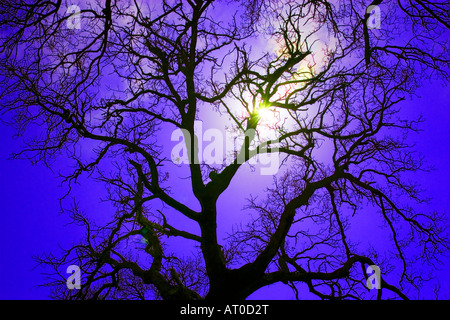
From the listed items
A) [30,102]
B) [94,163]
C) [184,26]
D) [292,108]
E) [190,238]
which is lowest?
[190,238]

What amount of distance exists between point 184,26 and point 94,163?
3.66 meters

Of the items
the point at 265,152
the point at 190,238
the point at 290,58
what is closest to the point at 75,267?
the point at 190,238

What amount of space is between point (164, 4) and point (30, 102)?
3.41 m

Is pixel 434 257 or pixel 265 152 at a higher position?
pixel 265 152

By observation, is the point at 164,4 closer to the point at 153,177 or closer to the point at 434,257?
the point at 153,177

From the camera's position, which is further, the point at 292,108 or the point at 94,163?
the point at 292,108

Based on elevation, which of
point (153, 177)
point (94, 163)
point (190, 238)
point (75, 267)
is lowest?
point (75, 267)

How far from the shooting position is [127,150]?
6336mm

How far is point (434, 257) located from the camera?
6625 mm

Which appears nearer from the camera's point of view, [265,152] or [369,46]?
[369,46]
